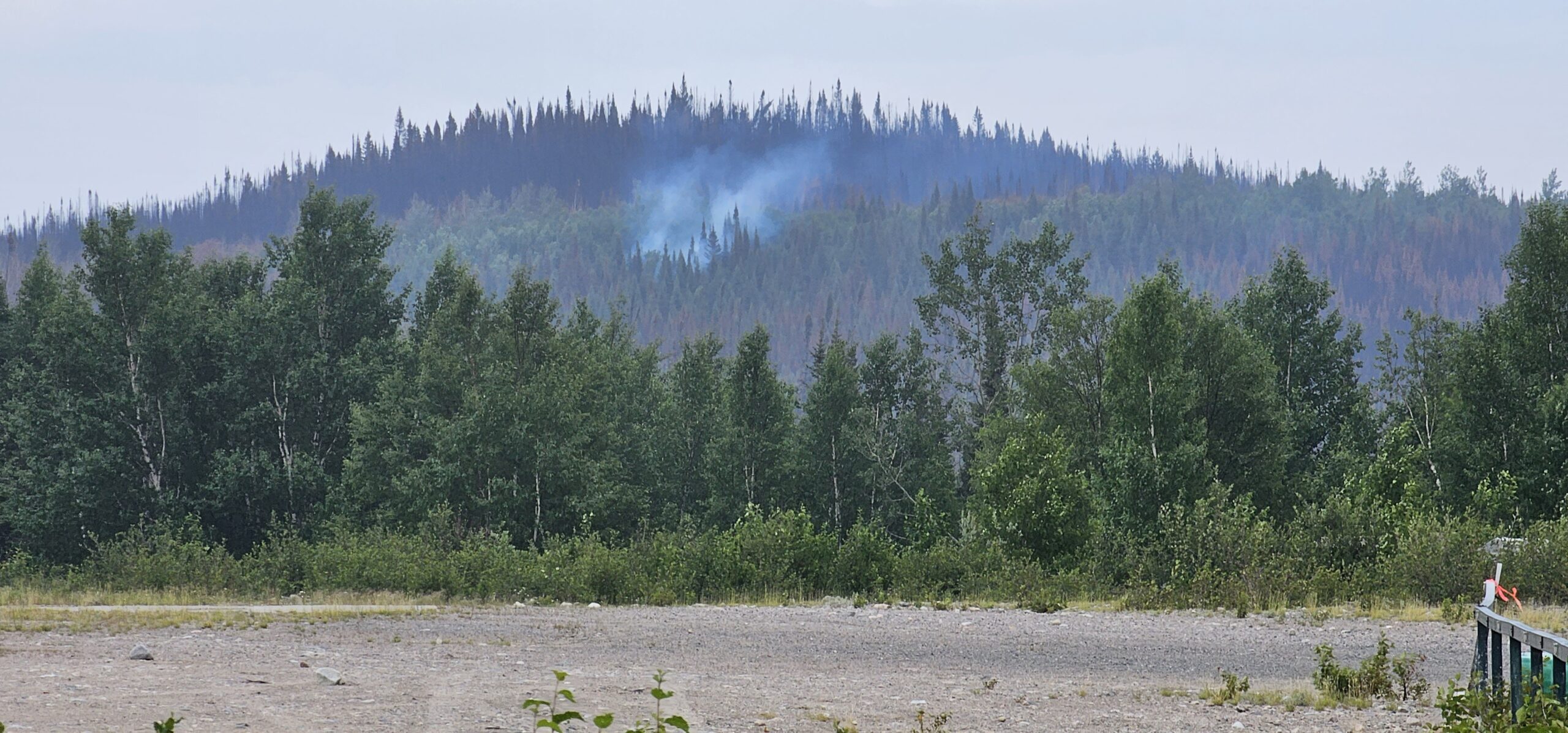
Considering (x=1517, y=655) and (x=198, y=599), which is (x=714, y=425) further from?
(x=1517, y=655)

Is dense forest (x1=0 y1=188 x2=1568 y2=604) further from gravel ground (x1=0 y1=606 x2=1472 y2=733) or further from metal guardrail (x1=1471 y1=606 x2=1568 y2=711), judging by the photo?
metal guardrail (x1=1471 y1=606 x2=1568 y2=711)

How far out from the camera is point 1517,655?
9.31 meters

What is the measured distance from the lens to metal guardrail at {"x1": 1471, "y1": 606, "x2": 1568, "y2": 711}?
26.9ft

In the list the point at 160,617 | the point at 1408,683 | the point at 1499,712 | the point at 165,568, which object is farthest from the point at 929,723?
the point at 165,568

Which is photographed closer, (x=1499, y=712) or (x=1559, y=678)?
(x=1559, y=678)

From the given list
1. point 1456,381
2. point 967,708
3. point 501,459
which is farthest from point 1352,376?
point 967,708

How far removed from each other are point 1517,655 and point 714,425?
2061 inches

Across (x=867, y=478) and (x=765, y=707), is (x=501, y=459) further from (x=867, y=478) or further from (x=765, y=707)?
(x=765, y=707)

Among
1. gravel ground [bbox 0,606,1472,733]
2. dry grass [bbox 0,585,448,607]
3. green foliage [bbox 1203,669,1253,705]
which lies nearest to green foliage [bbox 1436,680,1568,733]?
gravel ground [bbox 0,606,1472,733]

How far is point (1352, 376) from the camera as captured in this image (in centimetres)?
5875

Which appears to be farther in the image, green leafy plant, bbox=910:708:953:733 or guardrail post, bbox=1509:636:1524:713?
green leafy plant, bbox=910:708:953:733

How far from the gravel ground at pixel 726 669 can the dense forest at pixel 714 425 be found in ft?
23.1

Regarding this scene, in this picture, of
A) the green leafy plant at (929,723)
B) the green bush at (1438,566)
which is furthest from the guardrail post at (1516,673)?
the green bush at (1438,566)

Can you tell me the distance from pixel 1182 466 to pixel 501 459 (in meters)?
23.5
